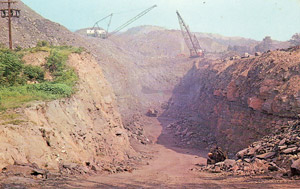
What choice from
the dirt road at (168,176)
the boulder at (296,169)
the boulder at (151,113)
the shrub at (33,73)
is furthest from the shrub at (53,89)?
the boulder at (151,113)

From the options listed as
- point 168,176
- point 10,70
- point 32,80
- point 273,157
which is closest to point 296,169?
point 273,157

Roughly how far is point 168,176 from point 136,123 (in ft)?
81.2

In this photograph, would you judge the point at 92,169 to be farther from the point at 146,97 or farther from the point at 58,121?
the point at 146,97

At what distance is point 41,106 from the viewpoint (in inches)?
656

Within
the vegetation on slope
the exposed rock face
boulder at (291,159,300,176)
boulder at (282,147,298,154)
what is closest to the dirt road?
boulder at (291,159,300,176)

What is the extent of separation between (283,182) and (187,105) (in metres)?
38.7

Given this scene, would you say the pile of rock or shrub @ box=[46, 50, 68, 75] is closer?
the pile of rock

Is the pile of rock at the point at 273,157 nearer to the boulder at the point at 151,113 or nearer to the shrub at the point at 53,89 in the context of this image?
the shrub at the point at 53,89

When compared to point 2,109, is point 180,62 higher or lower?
higher

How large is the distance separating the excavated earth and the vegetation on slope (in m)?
0.73

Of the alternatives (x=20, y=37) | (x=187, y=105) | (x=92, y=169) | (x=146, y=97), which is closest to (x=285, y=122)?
(x=92, y=169)

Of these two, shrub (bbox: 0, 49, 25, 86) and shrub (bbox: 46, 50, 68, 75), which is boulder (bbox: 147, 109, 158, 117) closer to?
shrub (bbox: 46, 50, 68, 75)

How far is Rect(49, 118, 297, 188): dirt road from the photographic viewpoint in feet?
37.1

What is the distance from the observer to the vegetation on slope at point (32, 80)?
59.5 feet
